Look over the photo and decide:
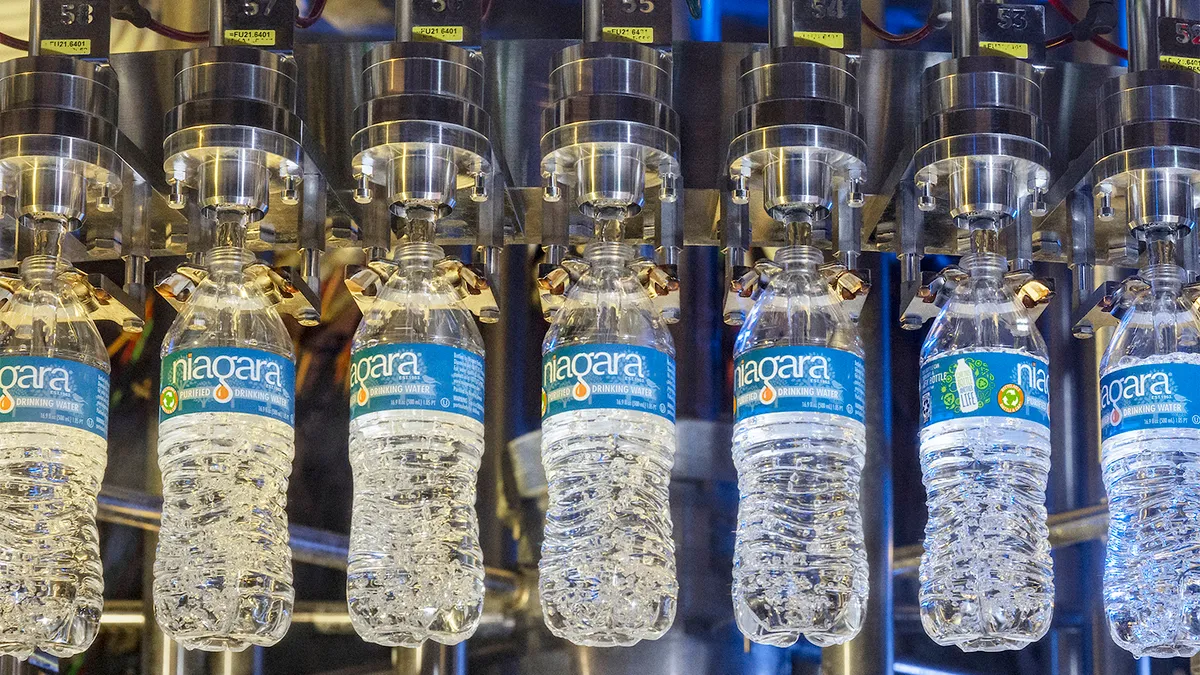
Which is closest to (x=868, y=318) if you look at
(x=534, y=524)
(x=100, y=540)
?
(x=534, y=524)

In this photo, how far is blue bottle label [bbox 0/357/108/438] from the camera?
2.32 metres

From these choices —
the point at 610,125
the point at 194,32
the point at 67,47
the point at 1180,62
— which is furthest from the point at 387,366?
the point at 1180,62

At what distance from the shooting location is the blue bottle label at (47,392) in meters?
2.32

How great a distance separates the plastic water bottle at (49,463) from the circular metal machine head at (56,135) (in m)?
0.14

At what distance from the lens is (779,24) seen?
7.95ft

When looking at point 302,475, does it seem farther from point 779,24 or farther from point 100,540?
point 779,24

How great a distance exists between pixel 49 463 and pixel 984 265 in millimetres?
1316

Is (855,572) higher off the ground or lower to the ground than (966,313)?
lower

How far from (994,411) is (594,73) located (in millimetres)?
677

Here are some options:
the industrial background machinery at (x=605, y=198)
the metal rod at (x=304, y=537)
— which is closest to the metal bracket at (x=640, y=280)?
the industrial background machinery at (x=605, y=198)

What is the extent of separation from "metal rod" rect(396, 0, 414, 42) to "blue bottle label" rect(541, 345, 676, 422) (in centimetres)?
48

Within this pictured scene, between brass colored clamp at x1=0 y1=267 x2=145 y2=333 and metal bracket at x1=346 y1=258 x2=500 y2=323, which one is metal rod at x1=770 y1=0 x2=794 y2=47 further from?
brass colored clamp at x1=0 y1=267 x2=145 y2=333

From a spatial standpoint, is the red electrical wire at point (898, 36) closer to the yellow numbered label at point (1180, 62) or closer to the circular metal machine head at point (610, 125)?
the yellow numbered label at point (1180, 62)

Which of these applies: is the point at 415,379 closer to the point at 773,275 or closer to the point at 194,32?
the point at 773,275
